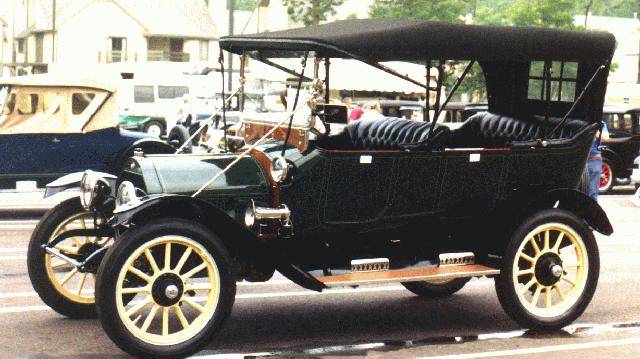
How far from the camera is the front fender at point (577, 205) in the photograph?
7297 mm

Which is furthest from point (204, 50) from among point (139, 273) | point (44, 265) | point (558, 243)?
point (139, 273)

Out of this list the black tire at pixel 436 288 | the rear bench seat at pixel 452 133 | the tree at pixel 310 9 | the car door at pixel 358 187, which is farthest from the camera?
the tree at pixel 310 9

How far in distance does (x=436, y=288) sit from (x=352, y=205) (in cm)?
182

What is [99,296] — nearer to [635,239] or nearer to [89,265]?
[89,265]

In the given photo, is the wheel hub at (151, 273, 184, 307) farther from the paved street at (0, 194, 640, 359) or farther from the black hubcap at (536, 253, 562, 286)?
the black hubcap at (536, 253, 562, 286)

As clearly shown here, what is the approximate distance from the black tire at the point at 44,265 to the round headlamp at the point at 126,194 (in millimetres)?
697

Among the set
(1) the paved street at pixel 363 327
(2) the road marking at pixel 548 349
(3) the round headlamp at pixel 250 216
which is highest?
(3) the round headlamp at pixel 250 216

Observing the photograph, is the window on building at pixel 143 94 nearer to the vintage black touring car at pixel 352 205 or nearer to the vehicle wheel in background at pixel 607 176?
the vehicle wheel in background at pixel 607 176

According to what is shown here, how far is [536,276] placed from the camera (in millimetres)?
7262

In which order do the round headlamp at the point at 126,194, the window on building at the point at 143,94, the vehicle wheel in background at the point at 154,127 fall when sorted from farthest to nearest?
the window on building at the point at 143,94
the vehicle wheel in background at the point at 154,127
the round headlamp at the point at 126,194

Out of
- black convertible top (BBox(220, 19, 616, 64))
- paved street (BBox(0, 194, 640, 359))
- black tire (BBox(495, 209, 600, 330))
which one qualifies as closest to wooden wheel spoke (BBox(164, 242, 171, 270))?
paved street (BBox(0, 194, 640, 359))

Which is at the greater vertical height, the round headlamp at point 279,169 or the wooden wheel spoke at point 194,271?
the round headlamp at point 279,169

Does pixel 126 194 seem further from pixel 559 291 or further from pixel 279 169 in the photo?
pixel 559 291

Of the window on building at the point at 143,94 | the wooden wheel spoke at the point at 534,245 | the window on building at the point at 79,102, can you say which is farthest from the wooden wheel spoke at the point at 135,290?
the window on building at the point at 143,94
